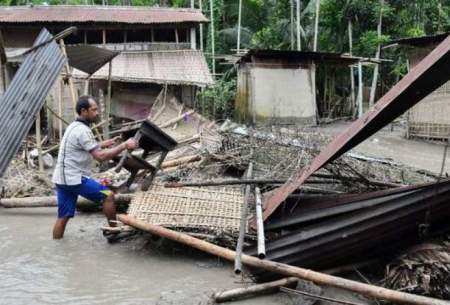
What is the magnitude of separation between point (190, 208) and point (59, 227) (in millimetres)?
1690

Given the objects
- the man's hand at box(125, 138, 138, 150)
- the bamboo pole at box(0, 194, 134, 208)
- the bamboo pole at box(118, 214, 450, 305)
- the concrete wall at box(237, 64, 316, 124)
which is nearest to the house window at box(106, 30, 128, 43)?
the concrete wall at box(237, 64, 316, 124)

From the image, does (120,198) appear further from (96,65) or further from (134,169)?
(96,65)

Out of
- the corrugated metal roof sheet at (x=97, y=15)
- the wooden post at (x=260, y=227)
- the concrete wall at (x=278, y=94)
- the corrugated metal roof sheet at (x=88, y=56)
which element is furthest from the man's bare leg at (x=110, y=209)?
the corrugated metal roof sheet at (x=97, y=15)

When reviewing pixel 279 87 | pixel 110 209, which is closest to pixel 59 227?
pixel 110 209

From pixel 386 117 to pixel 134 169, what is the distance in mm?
3132

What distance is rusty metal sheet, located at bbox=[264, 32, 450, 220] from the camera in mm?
3320

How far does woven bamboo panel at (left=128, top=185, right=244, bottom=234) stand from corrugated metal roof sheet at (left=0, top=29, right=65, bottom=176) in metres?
2.41

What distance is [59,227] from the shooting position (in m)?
5.68

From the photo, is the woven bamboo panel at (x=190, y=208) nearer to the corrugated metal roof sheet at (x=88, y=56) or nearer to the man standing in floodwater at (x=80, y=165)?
the man standing in floodwater at (x=80, y=165)

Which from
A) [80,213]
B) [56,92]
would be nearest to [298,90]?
[56,92]

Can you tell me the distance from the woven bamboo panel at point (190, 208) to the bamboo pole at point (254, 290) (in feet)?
2.69

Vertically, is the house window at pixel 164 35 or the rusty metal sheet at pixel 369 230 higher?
the house window at pixel 164 35

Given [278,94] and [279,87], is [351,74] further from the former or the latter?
[278,94]

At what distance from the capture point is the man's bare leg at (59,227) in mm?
5613
